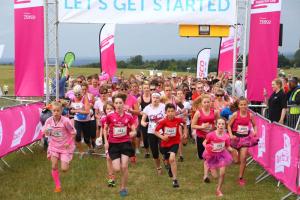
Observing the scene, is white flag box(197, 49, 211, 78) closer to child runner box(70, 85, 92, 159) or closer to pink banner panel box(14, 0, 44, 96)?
pink banner panel box(14, 0, 44, 96)

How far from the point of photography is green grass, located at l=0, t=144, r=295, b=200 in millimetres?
7686

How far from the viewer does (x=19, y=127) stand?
10.0 metres

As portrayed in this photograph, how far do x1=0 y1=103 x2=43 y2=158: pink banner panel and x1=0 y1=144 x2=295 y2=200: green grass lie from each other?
1.69 feet

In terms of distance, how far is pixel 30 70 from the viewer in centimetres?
1170

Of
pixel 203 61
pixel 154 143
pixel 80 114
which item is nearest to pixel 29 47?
pixel 80 114

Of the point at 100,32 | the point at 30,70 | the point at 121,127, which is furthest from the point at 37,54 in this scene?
the point at 100,32

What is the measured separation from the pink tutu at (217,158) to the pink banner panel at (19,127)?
159 inches

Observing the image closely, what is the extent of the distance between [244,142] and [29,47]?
20.3ft

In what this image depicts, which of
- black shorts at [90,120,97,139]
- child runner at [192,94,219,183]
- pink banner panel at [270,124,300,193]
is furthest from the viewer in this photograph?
black shorts at [90,120,97,139]

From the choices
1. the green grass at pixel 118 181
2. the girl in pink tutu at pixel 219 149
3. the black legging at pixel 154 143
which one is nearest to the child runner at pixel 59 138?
the green grass at pixel 118 181

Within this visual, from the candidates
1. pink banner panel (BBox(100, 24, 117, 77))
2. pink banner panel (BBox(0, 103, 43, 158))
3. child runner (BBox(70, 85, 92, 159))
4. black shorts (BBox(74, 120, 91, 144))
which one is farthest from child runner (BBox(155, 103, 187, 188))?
pink banner panel (BBox(100, 24, 117, 77))

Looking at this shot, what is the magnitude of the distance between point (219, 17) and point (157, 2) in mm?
1645

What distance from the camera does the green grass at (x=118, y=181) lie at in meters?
7.69

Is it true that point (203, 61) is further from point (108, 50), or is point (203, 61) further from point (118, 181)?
point (118, 181)
